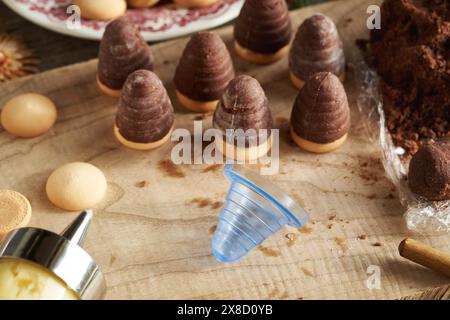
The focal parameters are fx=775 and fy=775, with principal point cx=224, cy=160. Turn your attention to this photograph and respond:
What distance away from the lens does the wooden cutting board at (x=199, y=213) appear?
1.35 metres

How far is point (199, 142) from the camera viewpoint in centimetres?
158

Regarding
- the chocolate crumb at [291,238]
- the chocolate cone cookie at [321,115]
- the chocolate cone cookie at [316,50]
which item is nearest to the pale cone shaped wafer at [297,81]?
the chocolate cone cookie at [316,50]

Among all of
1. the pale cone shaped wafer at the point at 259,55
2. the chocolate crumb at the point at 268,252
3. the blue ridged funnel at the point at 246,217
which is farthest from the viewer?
the pale cone shaped wafer at the point at 259,55

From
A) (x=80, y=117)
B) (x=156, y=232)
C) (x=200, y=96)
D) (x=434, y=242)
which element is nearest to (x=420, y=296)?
(x=434, y=242)

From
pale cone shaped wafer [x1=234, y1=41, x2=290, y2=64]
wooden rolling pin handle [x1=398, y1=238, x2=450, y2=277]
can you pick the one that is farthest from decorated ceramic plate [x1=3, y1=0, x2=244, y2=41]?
wooden rolling pin handle [x1=398, y1=238, x2=450, y2=277]

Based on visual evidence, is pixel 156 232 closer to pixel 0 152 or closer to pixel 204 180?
pixel 204 180

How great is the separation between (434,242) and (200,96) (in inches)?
21.7

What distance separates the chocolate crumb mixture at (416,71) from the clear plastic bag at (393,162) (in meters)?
0.02

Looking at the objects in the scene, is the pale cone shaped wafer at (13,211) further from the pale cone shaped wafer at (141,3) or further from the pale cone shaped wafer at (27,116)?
the pale cone shaped wafer at (141,3)

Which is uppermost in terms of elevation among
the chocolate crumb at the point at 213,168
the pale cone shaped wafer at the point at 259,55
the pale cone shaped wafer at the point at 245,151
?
the pale cone shaped wafer at the point at 259,55

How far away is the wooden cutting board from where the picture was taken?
1.35 meters

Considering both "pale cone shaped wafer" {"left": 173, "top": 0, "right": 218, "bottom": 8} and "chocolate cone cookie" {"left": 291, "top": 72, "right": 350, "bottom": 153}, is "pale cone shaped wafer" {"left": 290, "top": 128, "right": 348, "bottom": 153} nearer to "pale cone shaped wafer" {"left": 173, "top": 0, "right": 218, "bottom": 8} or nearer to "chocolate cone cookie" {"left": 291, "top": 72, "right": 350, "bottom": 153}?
"chocolate cone cookie" {"left": 291, "top": 72, "right": 350, "bottom": 153}

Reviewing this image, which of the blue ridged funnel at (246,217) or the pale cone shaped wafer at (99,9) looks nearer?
the blue ridged funnel at (246,217)
